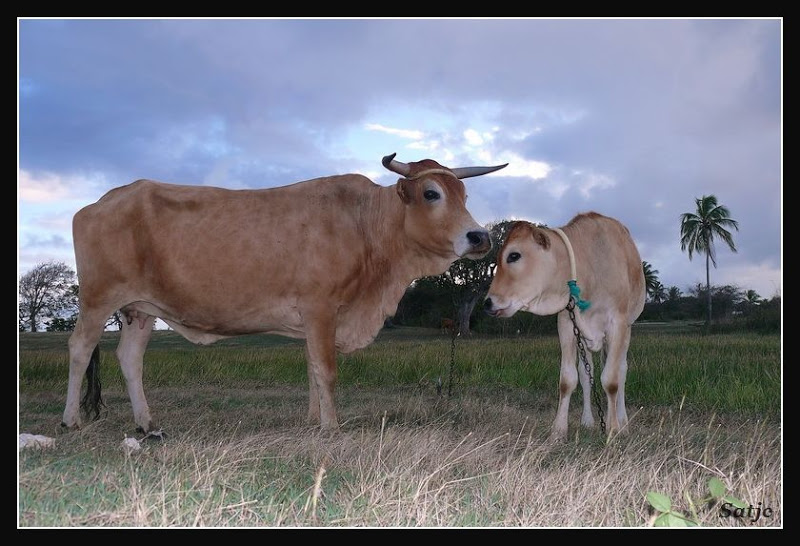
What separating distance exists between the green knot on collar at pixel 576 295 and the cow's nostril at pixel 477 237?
772 mm

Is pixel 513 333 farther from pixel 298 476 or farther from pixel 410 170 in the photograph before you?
pixel 298 476

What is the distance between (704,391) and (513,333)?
13.8 meters

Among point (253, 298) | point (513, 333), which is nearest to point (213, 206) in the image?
point (253, 298)

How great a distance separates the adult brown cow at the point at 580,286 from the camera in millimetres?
5500

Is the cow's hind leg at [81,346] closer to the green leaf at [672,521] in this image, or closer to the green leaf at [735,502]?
the green leaf at [672,521]

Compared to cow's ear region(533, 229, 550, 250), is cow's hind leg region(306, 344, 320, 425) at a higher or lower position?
lower

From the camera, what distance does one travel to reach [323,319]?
5785 millimetres

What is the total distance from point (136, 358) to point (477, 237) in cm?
334

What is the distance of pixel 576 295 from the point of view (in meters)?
5.53

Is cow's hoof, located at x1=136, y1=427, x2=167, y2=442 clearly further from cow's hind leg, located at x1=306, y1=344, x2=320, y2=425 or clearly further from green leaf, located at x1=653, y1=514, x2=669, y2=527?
green leaf, located at x1=653, y1=514, x2=669, y2=527

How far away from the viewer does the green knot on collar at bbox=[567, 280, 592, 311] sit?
18.1 ft

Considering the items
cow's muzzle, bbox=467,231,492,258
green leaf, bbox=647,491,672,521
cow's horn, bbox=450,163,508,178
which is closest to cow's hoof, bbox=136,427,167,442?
cow's muzzle, bbox=467,231,492,258

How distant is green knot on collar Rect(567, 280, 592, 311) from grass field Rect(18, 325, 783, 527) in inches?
40.4

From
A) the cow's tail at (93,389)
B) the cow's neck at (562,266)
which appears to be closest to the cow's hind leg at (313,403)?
the cow's tail at (93,389)
